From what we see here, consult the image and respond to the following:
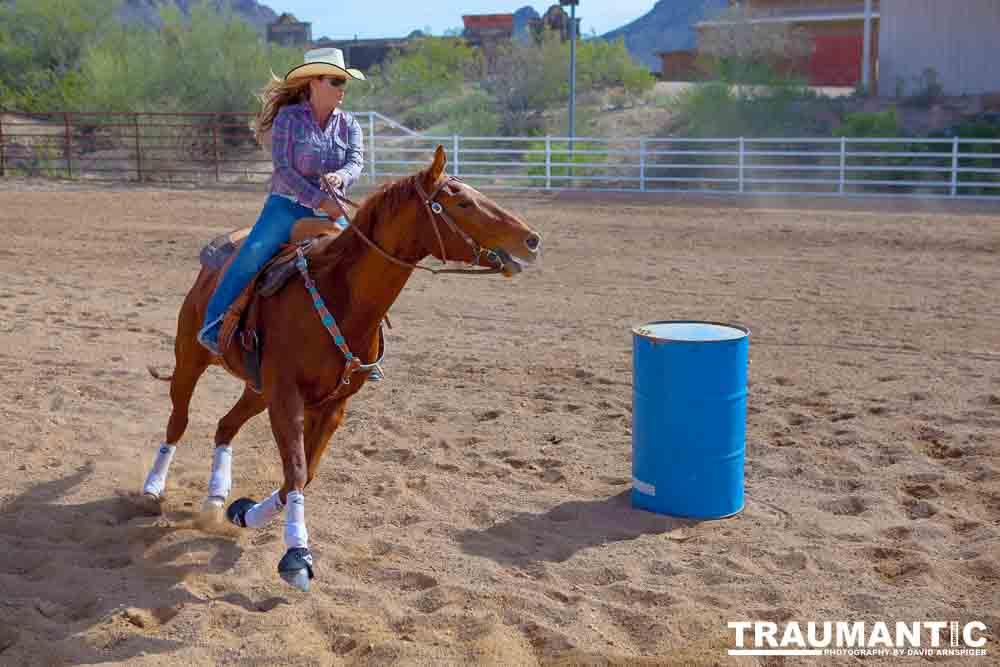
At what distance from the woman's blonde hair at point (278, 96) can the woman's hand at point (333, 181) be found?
0.47m

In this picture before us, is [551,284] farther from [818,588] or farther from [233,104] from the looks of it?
[233,104]

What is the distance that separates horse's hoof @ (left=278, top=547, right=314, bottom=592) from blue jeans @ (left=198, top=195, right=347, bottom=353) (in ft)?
4.18

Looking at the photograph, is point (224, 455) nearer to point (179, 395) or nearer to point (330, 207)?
point (179, 395)

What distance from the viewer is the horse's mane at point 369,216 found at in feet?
14.4

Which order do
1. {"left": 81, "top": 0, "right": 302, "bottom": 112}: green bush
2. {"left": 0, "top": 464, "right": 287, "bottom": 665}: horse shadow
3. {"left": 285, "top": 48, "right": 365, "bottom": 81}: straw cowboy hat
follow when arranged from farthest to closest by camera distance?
{"left": 81, "top": 0, "right": 302, "bottom": 112}: green bush, {"left": 285, "top": 48, "right": 365, "bottom": 81}: straw cowboy hat, {"left": 0, "top": 464, "right": 287, "bottom": 665}: horse shadow

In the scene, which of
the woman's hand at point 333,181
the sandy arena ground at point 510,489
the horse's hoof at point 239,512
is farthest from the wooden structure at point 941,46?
the horse's hoof at point 239,512

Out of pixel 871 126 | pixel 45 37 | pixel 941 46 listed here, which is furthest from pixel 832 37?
pixel 45 37

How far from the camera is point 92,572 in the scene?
14.9 ft

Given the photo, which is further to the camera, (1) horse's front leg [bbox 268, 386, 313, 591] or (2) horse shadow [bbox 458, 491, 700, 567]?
(2) horse shadow [bbox 458, 491, 700, 567]

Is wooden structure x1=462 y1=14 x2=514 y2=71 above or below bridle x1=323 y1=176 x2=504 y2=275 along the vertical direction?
above

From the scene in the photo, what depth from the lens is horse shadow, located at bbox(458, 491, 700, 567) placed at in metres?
4.84

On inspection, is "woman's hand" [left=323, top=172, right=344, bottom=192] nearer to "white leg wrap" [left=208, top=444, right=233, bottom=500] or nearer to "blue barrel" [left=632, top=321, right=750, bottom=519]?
"white leg wrap" [left=208, top=444, right=233, bottom=500]

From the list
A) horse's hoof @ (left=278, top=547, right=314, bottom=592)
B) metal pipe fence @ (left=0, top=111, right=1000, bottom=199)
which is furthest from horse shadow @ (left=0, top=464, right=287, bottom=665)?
metal pipe fence @ (left=0, top=111, right=1000, bottom=199)

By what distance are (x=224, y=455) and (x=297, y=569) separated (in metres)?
1.40
